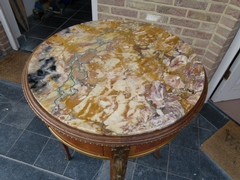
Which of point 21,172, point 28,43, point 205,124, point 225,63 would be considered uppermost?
point 225,63

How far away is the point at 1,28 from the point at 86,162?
1791 millimetres

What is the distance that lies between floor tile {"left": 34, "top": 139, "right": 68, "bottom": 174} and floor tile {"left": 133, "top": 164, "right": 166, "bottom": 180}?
21.6 inches

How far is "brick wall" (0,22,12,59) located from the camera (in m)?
2.21

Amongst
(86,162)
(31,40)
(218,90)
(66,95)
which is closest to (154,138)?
(66,95)

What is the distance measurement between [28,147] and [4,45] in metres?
1.39

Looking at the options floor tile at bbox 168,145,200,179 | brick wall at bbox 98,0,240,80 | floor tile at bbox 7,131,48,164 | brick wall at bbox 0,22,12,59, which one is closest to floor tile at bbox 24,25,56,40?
brick wall at bbox 0,22,12,59

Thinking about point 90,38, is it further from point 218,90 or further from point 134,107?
point 218,90

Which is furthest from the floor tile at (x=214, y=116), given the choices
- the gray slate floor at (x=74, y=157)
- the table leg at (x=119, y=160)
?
the table leg at (x=119, y=160)

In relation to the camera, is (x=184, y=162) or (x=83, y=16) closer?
(x=184, y=162)

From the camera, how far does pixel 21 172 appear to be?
1416 millimetres

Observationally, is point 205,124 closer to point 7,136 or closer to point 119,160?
point 119,160

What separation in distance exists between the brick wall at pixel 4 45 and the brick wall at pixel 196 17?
130 cm

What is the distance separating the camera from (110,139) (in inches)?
26.5

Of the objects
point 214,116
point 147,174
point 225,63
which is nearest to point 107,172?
point 147,174
